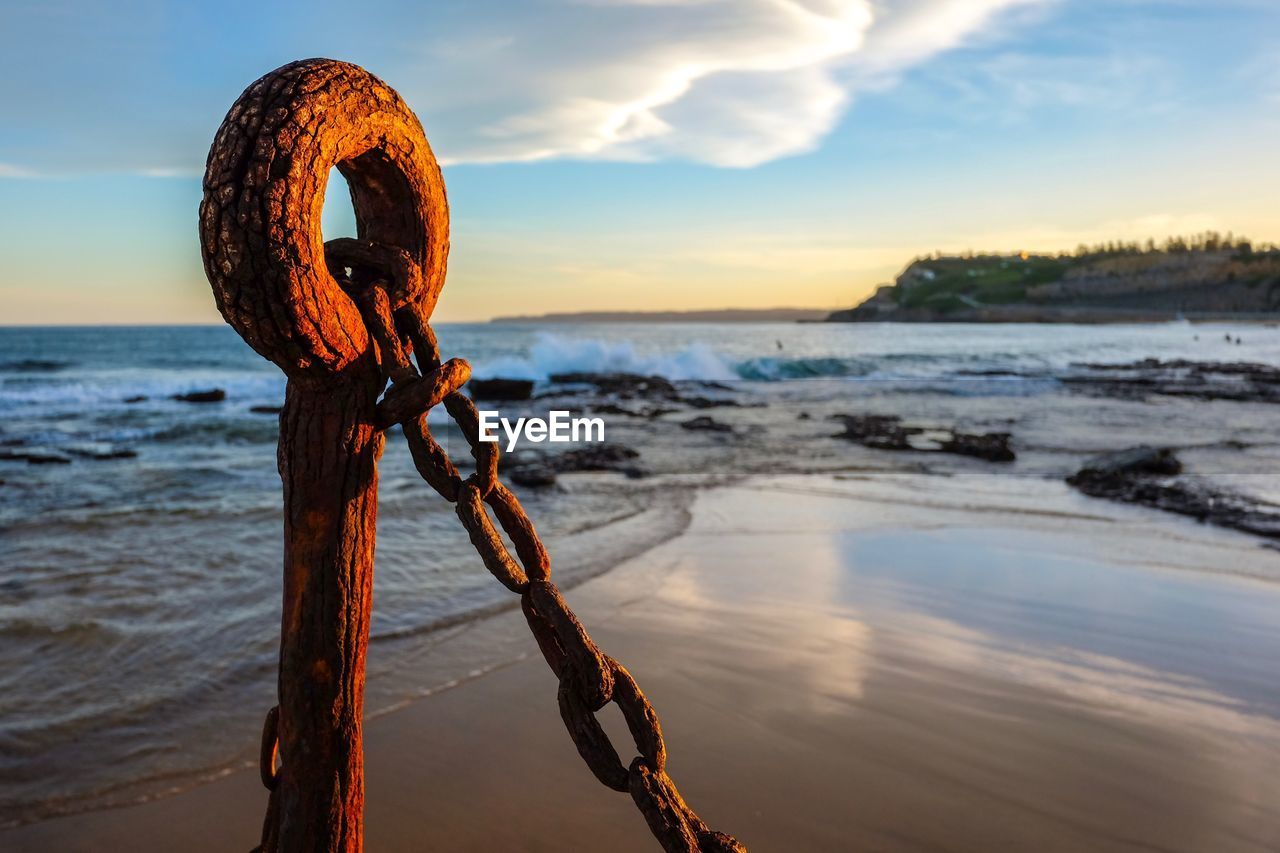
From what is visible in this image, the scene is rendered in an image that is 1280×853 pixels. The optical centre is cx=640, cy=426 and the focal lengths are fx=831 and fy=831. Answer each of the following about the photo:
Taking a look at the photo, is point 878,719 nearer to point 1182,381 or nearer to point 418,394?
point 418,394

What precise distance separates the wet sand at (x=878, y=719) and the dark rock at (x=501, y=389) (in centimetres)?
1849

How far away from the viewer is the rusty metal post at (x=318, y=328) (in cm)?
126

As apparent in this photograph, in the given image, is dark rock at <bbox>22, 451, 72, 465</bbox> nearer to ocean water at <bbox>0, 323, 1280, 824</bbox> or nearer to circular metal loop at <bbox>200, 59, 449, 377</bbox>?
ocean water at <bbox>0, 323, 1280, 824</bbox>

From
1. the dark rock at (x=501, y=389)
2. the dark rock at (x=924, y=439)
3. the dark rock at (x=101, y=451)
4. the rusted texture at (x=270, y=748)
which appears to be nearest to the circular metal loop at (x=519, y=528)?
the rusted texture at (x=270, y=748)

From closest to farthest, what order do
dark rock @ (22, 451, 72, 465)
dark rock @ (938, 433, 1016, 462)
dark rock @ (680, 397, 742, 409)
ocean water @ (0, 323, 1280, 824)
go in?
1. ocean water @ (0, 323, 1280, 824)
2. dark rock @ (938, 433, 1016, 462)
3. dark rock @ (22, 451, 72, 465)
4. dark rock @ (680, 397, 742, 409)

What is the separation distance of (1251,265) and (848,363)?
75653 mm

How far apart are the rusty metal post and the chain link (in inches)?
2.0

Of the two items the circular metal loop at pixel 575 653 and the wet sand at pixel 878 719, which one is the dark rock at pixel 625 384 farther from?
the circular metal loop at pixel 575 653

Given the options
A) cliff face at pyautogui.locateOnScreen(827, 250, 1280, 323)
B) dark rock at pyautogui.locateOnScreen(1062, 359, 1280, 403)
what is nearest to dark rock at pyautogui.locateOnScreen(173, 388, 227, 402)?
dark rock at pyautogui.locateOnScreen(1062, 359, 1280, 403)

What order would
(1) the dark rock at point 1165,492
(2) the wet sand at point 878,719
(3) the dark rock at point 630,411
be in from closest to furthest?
1. (2) the wet sand at point 878,719
2. (1) the dark rock at point 1165,492
3. (3) the dark rock at point 630,411

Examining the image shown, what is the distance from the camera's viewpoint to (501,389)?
24.9m

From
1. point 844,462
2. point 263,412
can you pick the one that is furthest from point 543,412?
point 844,462

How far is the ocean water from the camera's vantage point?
13.5ft

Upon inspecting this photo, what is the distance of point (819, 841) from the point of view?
3070 mm
